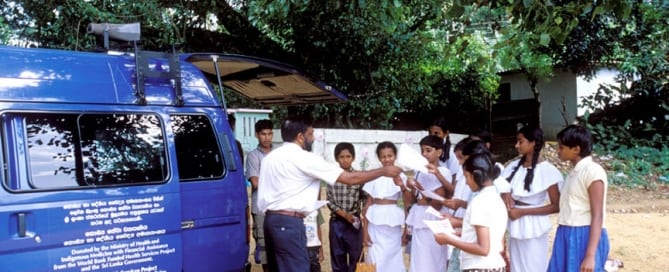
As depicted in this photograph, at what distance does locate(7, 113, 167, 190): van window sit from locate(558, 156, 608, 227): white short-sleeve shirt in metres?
2.50

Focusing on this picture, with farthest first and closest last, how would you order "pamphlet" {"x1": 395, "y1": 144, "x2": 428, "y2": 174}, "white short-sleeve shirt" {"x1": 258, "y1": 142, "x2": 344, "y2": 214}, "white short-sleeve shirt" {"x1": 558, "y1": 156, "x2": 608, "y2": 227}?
"white short-sleeve shirt" {"x1": 258, "y1": 142, "x2": 344, "y2": 214}
"pamphlet" {"x1": 395, "y1": 144, "x2": 428, "y2": 174}
"white short-sleeve shirt" {"x1": 558, "y1": 156, "x2": 608, "y2": 227}

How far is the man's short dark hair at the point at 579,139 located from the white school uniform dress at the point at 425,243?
114 centimetres

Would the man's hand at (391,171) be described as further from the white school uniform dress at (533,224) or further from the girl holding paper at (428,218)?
the white school uniform dress at (533,224)

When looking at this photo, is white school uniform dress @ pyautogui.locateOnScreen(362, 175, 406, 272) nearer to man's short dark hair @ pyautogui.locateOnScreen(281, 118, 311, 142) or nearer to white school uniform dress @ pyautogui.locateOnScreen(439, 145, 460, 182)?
white school uniform dress @ pyautogui.locateOnScreen(439, 145, 460, 182)

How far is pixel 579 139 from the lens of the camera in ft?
11.5

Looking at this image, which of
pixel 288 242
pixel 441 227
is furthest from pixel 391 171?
pixel 288 242

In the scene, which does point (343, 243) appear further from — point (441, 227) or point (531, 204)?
point (441, 227)

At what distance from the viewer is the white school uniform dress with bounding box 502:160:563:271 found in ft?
12.9

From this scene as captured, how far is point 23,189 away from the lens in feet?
10.2

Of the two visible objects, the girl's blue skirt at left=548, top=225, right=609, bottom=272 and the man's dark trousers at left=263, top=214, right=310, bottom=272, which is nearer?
the girl's blue skirt at left=548, top=225, right=609, bottom=272

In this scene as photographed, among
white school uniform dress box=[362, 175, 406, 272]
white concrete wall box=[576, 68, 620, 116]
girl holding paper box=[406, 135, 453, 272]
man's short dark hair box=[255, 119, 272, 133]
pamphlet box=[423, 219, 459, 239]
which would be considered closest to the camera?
pamphlet box=[423, 219, 459, 239]

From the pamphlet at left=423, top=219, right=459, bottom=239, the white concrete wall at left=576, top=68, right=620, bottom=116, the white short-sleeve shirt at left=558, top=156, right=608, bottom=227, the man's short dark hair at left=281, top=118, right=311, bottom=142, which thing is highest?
the white concrete wall at left=576, top=68, right=620, bottom=116

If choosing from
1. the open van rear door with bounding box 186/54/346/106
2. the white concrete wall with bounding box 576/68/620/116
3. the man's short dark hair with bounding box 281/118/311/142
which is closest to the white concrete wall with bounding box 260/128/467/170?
the open van rear door with bounding box 186/54/346/106

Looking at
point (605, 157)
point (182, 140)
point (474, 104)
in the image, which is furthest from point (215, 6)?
point (605, 157)
